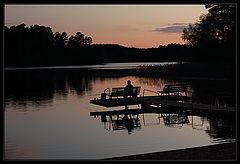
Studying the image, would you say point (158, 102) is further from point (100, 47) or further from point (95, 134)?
point (100, 47)

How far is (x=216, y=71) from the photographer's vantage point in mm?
58094

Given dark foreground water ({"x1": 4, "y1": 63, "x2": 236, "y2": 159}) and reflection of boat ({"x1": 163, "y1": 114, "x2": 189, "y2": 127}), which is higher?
reflection of boat ({"x1": 163, "y1": 114, "x2": 189, "y2": 127})

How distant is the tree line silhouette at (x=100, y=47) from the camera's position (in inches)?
2803

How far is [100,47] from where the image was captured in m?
189

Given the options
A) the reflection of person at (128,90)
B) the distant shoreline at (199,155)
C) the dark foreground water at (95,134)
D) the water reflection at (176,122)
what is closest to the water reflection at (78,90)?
the water reflection at (176,122)

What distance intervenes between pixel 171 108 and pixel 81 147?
988cm

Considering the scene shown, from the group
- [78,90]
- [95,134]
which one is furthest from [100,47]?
[95,134]

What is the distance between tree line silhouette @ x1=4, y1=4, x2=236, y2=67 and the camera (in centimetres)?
7119

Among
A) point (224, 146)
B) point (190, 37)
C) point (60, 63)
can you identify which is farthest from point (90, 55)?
point (224, 146)

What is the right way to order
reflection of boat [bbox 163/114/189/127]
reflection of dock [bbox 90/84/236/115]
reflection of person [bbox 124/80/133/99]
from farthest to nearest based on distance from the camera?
reflection of person [bbox 124/80/133/99] → reflection of dock [bbox 90/84/236/115] → reflection of boat [bbox 163/114/189/127]

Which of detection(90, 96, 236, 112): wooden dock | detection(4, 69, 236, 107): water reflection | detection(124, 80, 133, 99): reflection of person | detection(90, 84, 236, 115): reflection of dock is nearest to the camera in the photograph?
detection(90, 84, 236, 115): reflection of dock

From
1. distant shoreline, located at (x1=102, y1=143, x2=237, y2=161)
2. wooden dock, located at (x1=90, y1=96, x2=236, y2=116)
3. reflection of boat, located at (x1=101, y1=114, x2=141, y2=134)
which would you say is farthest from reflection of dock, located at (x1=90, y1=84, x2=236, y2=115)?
distant shoreline, located at (x1=102, y1=143, x2=237, y2=161)

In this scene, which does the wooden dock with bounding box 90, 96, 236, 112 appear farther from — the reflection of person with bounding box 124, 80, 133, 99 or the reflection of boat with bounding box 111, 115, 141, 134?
the reflection of boat with bounding box 111, 115, 141, 134

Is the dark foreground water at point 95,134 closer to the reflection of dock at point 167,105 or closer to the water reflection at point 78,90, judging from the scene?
the reflection of dock at point 167,105
